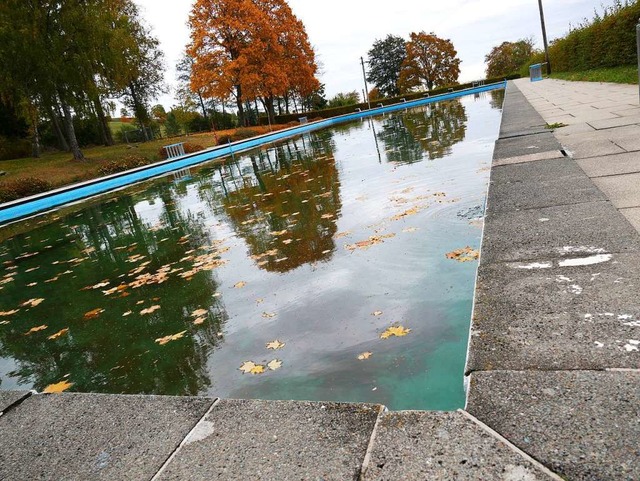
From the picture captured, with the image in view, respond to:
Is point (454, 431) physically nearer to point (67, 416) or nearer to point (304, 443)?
point (304, 443)

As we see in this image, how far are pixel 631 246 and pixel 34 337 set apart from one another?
4.57m

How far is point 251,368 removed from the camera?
102 inches

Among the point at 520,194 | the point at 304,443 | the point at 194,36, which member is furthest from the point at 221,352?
the point at 194,36

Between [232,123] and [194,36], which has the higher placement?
[194,36]

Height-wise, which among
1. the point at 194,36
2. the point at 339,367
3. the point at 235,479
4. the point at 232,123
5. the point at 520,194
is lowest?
the point at 339,367

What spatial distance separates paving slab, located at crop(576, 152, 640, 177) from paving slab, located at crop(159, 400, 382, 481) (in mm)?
3822

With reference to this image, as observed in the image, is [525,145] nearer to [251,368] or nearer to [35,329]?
[251,368]

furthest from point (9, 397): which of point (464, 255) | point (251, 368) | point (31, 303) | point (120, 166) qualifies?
point (120, 166)

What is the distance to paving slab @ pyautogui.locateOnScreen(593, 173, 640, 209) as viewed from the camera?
3.24m

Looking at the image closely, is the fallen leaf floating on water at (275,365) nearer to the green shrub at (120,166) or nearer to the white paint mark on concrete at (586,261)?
the white paint mark on concrete at (586,261)

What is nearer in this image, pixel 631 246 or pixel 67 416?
pixel 67 416

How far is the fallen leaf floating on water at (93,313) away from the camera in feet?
12.7

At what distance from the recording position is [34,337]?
12.3ft

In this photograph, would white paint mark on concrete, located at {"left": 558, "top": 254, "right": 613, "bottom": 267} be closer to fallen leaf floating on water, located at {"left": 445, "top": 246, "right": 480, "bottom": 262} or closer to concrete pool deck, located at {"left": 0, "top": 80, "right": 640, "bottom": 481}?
concrete pool deck, located at {"left": 0, "top": 80, "right": 640, "bottom": 481}
